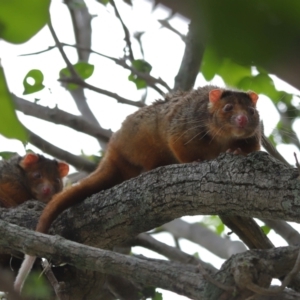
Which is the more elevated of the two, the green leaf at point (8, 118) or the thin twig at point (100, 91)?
the thin twig at point (100, 91)

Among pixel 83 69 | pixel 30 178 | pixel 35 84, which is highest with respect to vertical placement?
pixel 83 69

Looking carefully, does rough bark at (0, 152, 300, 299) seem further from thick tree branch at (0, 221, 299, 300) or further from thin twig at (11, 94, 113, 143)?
thin twig at (11, 94, 113, 143)

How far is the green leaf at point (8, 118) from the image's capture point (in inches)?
23.8

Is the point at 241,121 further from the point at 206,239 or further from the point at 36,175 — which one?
the point at 206,239

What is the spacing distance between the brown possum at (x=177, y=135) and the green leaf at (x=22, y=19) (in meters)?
3.91

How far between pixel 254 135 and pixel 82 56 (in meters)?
4.09

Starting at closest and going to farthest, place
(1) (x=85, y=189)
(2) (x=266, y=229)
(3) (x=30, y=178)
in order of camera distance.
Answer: (1) (x=85, y=189) < (2) (x=266, y=229) < (3) (x=30, y=178)

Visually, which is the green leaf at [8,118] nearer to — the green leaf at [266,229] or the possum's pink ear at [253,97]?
the possum's pink ear at [253,97]

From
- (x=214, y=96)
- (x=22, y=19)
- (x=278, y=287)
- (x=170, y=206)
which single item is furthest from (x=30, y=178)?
(x=22, y=19)

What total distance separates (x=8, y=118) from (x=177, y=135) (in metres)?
4.05

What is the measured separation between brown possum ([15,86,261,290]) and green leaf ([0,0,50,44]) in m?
3.91

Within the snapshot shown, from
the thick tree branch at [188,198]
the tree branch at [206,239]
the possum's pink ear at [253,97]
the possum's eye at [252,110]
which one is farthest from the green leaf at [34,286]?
the tree branch at [206,239]

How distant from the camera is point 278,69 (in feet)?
1.39

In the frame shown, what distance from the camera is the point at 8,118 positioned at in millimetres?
624
